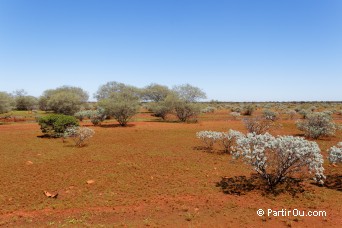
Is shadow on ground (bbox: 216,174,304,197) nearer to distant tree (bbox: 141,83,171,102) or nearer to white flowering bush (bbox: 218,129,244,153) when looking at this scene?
white flowering bush (bbox: 218,129,244,153)

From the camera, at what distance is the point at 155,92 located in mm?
70500

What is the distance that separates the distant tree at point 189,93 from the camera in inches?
1576

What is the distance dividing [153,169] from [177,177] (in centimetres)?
172

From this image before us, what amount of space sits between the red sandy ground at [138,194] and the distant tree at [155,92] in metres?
54.4

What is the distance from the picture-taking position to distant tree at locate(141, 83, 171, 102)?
69375 millimetres

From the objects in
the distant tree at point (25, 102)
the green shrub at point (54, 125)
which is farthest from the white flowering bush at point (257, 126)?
the distant tree at point (25, 102)

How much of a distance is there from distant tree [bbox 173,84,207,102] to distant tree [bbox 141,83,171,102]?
27.9 metres

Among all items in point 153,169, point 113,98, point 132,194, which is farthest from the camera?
point 113,98

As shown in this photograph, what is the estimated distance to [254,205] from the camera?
8.54 m

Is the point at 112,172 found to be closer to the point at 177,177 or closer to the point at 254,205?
the point at 177,177

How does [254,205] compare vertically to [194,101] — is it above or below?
below

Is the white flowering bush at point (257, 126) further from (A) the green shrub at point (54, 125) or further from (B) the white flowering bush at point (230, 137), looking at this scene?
(A) the green shrub at point (54, 125)

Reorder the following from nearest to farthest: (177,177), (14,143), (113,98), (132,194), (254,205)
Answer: (254,205), (132,194), (177,177), (14,143), (113,98)

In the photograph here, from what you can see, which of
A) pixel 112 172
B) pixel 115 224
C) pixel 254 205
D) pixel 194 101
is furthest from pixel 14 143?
pixel 194 101
